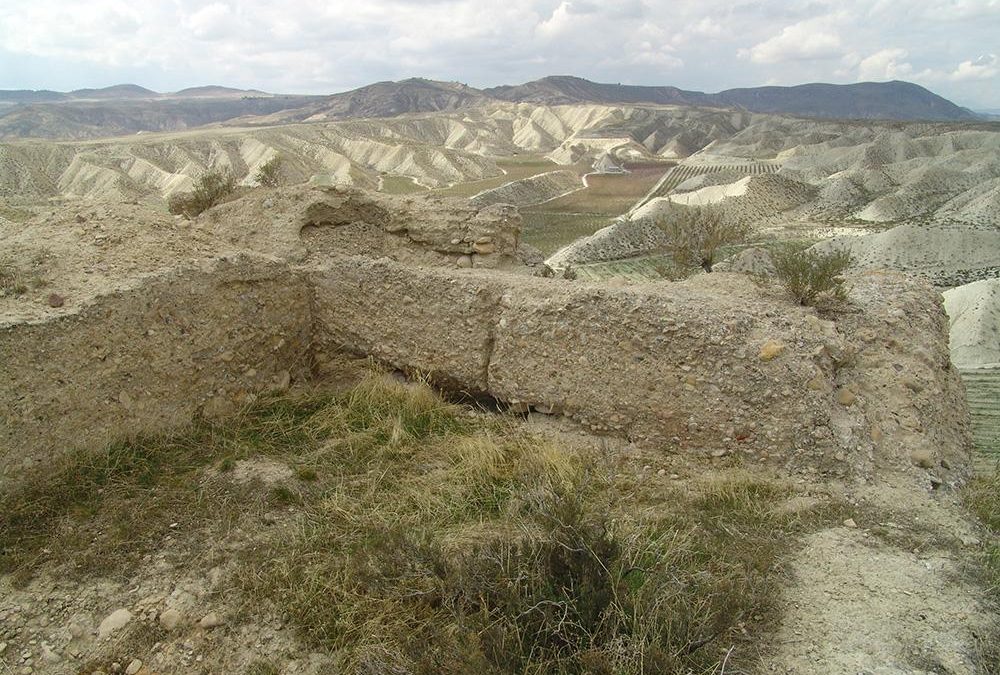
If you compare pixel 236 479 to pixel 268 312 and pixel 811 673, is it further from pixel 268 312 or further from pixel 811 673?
pixel 811 673

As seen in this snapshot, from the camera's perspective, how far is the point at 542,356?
223 inches

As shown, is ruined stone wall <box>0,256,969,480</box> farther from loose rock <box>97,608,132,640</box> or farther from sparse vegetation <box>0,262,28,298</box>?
loose rock <box>97,608,132,640</box>

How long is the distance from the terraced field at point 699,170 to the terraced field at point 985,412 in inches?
1657

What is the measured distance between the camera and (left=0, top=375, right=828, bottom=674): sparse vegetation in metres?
2.93

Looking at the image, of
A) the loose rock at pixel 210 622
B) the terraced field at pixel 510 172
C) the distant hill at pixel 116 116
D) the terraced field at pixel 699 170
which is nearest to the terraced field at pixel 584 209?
the terraced field at pixel 699 170

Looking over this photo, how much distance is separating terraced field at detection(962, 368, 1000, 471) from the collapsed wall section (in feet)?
25.0

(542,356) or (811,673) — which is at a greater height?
(542,356)

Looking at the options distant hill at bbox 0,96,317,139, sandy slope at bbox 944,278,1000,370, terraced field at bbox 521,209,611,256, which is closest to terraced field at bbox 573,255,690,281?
terraced field at bbox 521,209,611,256

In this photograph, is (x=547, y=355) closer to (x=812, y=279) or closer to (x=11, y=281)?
(x=812, y=279)

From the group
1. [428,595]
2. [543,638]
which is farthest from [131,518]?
[543,638]

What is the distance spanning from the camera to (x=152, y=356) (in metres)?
5.30

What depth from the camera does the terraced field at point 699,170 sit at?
54.7 m

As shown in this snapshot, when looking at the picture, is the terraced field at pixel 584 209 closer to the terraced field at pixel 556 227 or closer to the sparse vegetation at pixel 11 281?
the terraced field at pixel 556 227

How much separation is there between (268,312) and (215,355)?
70 centimetres
